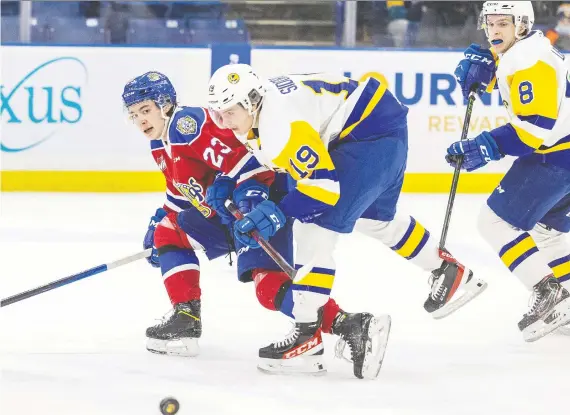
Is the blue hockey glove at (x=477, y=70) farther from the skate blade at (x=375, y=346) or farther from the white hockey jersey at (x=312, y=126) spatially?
the skate blade at (x=375, y=346)

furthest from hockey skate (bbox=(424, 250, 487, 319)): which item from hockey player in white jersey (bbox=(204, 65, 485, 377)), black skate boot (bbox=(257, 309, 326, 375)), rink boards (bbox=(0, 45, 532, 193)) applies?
rink boards (bbox=(0, 45, 532, 193))

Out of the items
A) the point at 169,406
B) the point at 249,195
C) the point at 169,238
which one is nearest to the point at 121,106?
the point at 169,238

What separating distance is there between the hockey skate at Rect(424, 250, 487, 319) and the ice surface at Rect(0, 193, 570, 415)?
0.32 feet

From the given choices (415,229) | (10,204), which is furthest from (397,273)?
(10,204)

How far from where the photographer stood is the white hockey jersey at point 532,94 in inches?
132

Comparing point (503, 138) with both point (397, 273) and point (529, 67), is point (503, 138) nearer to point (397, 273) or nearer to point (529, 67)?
point (529, 67)

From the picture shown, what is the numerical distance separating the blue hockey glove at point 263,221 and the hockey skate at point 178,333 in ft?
1.46

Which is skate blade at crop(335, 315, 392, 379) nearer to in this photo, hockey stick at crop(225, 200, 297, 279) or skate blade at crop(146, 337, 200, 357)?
hockey stick at crop(225, 200, 297, 279)

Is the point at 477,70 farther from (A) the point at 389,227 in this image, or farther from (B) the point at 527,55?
(A) the point at 389,227

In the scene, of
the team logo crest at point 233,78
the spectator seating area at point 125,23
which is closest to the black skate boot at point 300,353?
the team logo crest at point 233,78

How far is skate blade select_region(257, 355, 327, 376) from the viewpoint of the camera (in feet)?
10.2

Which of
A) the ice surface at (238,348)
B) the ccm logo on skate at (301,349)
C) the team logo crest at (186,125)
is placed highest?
the team logo crest at (186,125)

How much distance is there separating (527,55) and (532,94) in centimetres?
12

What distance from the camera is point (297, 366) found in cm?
309
